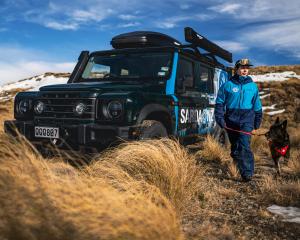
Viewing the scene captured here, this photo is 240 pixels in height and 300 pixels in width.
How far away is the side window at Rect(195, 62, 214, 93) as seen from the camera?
6.52 meters

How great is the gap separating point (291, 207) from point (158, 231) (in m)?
2.26

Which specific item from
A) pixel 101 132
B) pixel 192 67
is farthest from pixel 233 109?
pixel 101 132

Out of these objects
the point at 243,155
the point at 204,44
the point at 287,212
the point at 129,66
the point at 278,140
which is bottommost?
the point at 287,212

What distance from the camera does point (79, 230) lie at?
2088 mm

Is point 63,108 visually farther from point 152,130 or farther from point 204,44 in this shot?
point 204,44

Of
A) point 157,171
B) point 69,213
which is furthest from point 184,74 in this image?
point 69,213

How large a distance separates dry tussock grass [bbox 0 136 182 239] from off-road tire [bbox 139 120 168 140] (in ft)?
6.85

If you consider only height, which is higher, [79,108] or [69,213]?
[79,108]

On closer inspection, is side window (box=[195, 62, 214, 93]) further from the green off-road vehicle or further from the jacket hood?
the jacket hood

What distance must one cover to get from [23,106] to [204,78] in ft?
10.6

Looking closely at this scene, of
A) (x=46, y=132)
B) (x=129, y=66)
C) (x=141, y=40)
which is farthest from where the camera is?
(x=141, y=40)

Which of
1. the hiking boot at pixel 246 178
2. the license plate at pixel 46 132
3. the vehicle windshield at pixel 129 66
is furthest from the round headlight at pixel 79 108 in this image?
the hiking boot at pixel 246 178

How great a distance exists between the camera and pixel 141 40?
20.8 feet

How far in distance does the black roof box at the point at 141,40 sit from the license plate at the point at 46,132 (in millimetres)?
2337
